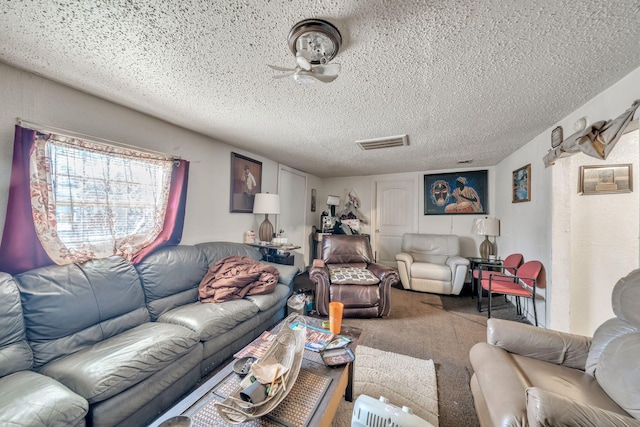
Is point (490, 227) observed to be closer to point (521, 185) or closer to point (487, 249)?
point (487, 249)

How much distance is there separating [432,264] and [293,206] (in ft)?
9.05

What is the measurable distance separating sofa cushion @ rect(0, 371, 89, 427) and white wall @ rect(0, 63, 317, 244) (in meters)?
1.06

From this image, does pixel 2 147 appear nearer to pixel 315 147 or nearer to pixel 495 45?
pixel 315 147

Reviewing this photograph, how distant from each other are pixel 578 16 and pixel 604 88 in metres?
1.04

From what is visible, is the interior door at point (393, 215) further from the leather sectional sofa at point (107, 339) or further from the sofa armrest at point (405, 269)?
the leather sectional sofa at point (107, 339)

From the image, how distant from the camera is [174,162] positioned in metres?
2.30

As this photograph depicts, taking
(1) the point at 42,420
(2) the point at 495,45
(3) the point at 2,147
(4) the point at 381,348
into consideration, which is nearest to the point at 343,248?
(4) the point at 381,348

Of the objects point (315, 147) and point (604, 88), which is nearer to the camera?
point (604, 88)

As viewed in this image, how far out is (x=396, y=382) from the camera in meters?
1.59

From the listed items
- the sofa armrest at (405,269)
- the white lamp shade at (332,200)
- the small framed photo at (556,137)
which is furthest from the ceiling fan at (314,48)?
the white lamp shade at (332,200)

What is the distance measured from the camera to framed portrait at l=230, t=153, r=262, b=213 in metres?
3.06

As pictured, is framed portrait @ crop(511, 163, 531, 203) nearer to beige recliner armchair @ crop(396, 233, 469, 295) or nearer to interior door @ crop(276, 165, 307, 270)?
beige recliner armchair @ crop(396, 233, 469, 295)

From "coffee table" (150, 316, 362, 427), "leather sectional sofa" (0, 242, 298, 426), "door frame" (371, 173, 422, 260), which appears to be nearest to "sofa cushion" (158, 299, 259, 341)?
"leather sectional sofa" (0, 242, 298, 426)

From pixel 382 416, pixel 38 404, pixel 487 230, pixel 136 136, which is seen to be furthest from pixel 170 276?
pixel 487 230
